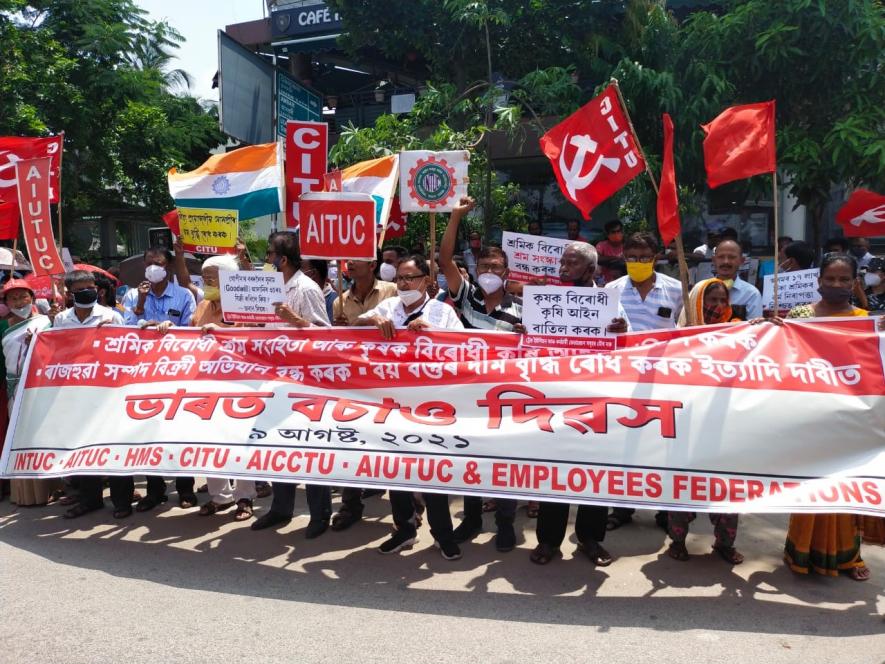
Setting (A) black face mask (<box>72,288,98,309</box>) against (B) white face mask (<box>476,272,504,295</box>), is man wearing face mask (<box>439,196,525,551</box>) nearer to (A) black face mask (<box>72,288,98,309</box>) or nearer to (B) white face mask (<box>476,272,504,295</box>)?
(B) white face mask (<box>476,272,504,295</box>)

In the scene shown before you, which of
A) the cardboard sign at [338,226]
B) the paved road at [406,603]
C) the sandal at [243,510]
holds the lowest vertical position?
the paved road at [406,603]

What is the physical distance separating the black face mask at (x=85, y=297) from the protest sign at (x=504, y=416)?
737 millimetres

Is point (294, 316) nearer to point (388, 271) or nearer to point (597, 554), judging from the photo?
point (597, 554)

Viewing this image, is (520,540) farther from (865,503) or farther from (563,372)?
(865,503)

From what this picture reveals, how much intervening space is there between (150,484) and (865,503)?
461 centimetres

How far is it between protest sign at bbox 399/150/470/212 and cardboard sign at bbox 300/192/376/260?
0.80 m

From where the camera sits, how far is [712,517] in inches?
176

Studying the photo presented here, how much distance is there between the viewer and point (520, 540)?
15.9ft

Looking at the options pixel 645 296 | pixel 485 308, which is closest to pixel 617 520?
pixel 645 296

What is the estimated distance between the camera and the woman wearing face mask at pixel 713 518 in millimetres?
4379

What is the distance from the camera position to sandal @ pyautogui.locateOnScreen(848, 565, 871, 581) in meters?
4.09

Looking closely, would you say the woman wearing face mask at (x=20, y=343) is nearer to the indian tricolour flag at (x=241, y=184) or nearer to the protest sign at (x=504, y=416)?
the protest sign at (x=504, y=416)

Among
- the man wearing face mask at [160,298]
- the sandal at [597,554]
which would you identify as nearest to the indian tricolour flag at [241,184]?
the man wearing face mask at [160,298]

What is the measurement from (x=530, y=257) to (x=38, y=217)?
4.08 m
